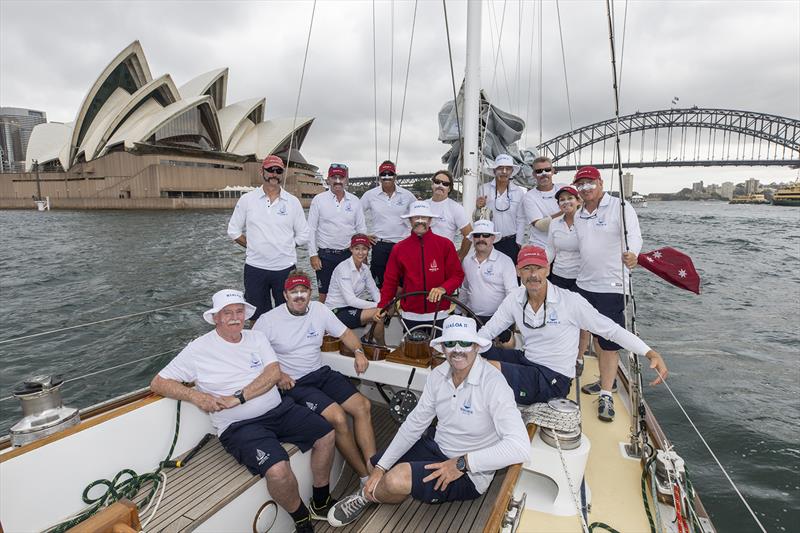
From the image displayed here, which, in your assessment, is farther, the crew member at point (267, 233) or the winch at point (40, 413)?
the crew member at point (267, 233)

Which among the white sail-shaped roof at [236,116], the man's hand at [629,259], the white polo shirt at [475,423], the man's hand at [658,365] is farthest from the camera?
the white sail-shaped roof at [236,116]

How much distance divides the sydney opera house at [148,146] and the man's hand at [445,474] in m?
42.2

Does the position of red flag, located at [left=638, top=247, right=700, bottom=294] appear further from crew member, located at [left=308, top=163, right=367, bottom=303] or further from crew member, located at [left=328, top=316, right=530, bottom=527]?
crew member, located at [left=308, top=163, right=367, bottom=303]

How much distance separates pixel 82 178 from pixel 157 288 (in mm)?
41968

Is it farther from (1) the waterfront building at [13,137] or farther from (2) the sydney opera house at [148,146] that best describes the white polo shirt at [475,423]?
(1) the waterfront building at [13,137]

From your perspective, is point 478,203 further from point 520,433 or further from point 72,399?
point 72,399

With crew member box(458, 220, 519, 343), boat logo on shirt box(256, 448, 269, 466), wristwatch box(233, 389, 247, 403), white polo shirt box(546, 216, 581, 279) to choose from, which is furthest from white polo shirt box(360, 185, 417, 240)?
boat logo on shirt box(256, 448, 269, 466)

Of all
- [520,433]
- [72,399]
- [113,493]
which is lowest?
[72,399]

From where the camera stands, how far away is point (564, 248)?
3387mm

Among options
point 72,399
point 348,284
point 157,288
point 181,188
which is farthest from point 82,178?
point 348,284

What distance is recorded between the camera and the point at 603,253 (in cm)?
296

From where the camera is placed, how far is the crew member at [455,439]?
1.92 m

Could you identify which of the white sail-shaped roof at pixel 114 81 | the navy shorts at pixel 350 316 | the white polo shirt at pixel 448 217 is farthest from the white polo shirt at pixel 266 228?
the white sail-shaped roof at pixel 114 81

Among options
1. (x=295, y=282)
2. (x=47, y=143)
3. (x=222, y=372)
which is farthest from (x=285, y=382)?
(x=47, y=143)
